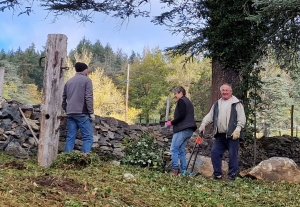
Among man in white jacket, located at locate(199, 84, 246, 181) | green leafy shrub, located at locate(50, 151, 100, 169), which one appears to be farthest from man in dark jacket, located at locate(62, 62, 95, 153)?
man in white jacket, located at locate(199, 84, 246, 181)

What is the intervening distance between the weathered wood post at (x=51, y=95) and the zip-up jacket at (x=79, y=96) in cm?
37

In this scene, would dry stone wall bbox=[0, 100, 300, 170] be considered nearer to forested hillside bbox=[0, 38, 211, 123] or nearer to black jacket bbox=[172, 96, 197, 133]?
black jacket bbox=[172, 96, 197, 133]

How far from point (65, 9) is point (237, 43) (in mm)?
4660

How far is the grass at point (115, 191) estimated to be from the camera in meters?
3.04

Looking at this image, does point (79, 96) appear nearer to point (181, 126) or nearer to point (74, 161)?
point (74, 161)

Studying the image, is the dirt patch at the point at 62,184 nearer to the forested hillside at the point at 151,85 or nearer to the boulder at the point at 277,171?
the boulder at the point at 277,171

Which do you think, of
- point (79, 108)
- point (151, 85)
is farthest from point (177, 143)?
point (151, 85)

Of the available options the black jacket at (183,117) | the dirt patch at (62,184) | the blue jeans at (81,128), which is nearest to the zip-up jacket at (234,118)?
the black jacket at (183,117)

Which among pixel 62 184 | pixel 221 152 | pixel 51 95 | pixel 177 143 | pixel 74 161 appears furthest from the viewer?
pixel 177 143

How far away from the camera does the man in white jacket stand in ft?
20.1

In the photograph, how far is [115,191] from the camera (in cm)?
365

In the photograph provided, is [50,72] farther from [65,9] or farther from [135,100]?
[135,100]

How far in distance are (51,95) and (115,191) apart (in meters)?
2.55

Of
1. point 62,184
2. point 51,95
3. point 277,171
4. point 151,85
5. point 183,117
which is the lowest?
point 277,171
